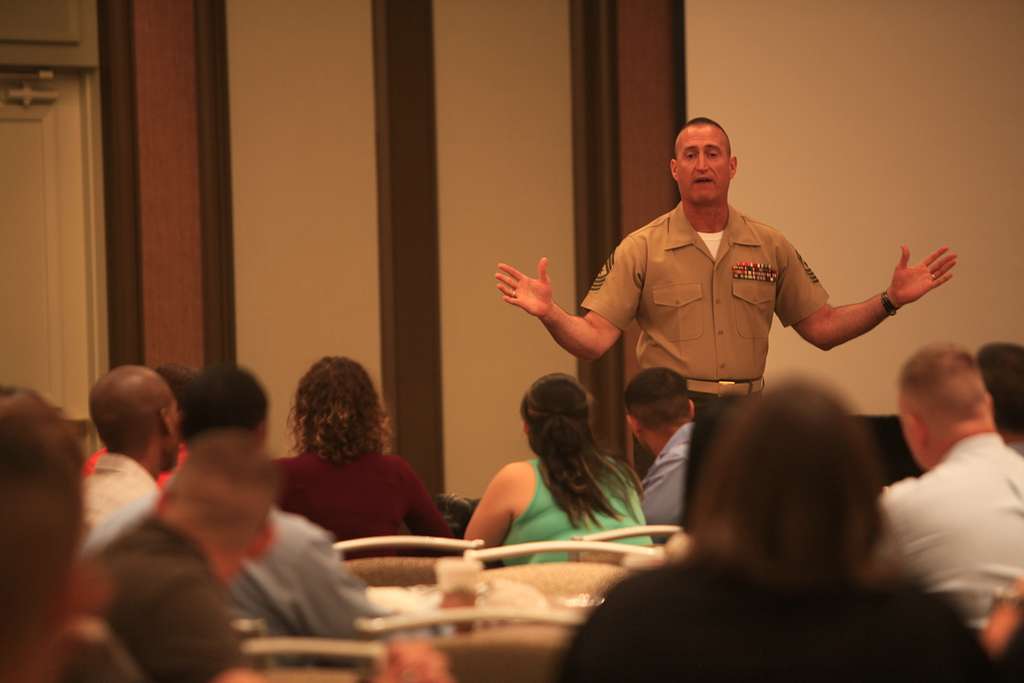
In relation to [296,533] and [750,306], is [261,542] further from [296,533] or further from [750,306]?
[750,306]

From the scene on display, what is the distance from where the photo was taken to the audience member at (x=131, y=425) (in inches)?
120

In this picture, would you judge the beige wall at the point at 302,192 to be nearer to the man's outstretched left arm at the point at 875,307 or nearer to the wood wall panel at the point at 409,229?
the wood wall panel at the point at 409,229

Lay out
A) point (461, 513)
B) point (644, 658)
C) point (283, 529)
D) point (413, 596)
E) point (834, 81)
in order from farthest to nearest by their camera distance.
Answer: point (834, 81) < point (461, 513) < point (413, 596) < point (283, 529) < point (644, 658)

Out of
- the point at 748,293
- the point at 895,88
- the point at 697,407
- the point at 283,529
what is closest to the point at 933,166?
the point at 895,88

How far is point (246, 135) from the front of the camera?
238 inches

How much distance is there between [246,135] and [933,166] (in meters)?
2.86

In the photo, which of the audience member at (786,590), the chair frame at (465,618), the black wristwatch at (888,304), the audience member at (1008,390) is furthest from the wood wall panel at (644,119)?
the audience member at (786,590)

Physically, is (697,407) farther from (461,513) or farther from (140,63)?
(140,63)

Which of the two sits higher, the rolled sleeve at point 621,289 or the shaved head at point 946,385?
the rolled sleeve at point 621,289

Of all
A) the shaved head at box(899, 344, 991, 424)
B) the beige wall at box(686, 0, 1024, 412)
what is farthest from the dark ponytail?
the beige wall at box(686, 0, 1024, 412)

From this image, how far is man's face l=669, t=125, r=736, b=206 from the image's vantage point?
4828 millimetres

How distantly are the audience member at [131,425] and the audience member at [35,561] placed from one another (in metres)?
1.60

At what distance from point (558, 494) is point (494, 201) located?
2999mm

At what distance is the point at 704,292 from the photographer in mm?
4840
